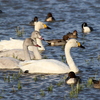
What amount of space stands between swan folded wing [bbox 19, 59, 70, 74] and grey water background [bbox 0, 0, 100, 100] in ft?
0.56

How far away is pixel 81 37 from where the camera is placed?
18844mm

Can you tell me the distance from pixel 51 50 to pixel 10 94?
558 cm

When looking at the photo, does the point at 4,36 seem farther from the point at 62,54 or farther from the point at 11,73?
the point at 11,73

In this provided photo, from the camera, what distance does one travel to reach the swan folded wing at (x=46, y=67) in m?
13.0

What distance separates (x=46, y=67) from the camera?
13.0 metres

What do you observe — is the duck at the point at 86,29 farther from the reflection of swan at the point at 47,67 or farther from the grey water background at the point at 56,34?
the reflection of swan at the point at 47,67

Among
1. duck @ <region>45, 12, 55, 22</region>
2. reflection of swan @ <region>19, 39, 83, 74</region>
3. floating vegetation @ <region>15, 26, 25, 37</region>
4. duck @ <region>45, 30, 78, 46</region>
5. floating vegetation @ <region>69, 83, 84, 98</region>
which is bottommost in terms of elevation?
floating vegetation @ <region>69, 83, 84, 98</region>

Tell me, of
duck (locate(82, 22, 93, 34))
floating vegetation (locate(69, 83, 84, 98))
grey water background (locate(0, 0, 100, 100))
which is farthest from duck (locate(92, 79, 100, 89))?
duck (locate(82, 22, 93, 34))

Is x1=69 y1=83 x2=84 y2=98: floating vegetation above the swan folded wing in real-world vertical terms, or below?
below

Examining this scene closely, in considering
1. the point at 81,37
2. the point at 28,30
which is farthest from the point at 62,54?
the point at 28,30

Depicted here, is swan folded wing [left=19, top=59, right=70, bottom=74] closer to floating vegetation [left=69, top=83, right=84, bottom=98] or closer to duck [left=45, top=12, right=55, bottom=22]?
floating vegetation [left=69, top=83, right=84, bottom=98]

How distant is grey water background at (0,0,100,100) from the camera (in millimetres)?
11375

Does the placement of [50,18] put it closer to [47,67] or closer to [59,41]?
[59,41]

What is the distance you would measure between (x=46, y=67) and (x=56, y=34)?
621 cm
